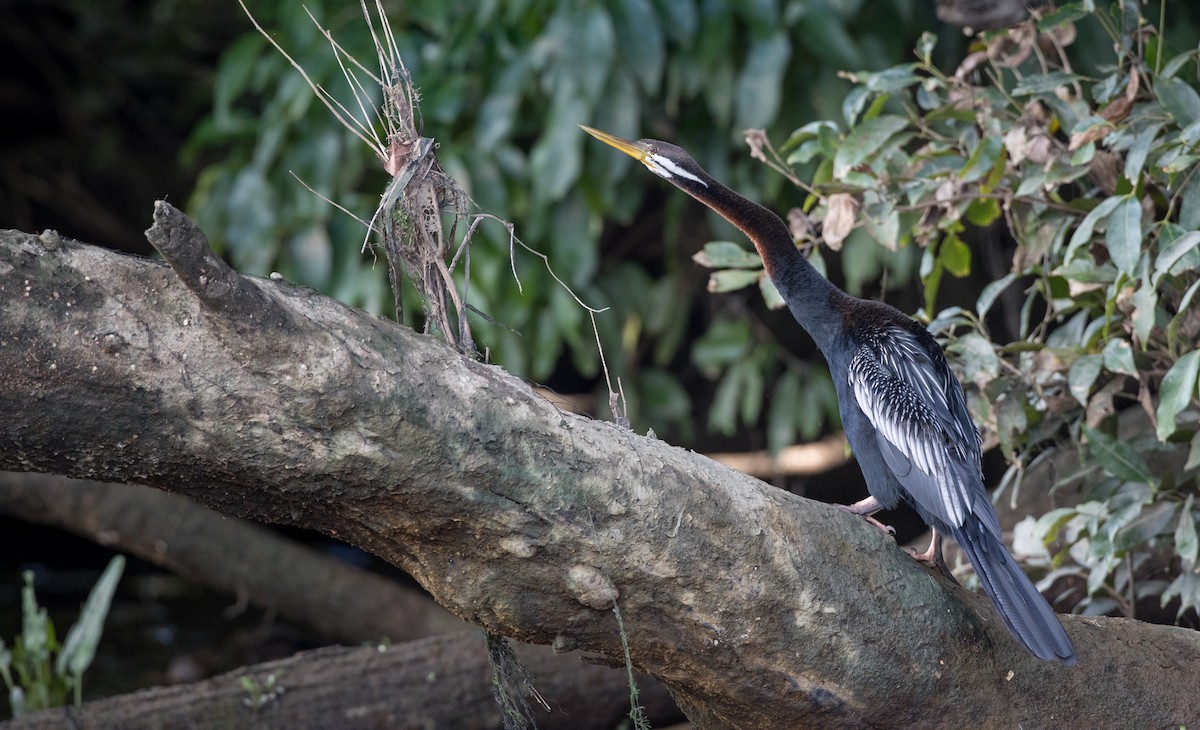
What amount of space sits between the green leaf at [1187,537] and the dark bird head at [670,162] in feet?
3.86

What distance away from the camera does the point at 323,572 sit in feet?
14.1

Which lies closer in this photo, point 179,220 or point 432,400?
point 179,220

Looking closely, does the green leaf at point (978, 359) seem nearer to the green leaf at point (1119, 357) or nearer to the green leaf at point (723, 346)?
the green leaf at point (1119, 357)

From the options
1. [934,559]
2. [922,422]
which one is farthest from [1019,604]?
[922,422]

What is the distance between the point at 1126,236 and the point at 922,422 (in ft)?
1.69

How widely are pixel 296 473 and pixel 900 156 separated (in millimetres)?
1793

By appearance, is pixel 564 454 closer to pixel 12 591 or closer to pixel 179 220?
pixel 179 220

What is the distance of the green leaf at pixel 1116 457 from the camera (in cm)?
236

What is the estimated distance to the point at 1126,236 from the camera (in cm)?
213

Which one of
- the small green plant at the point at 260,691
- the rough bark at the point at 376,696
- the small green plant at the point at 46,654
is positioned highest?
the small green plant at the point at 260,691

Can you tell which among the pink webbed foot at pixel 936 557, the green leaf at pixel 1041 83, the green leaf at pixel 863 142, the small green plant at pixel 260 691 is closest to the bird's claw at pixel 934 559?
the pink webbed foot at pixel 936 557

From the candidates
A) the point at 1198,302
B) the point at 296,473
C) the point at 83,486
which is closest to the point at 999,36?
the point at 1198,302

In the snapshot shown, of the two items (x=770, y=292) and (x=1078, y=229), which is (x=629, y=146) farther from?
(x=1078, y=229)

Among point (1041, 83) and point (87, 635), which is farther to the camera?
point (87, 635)
